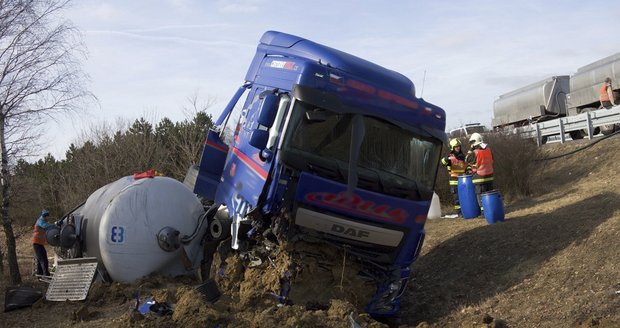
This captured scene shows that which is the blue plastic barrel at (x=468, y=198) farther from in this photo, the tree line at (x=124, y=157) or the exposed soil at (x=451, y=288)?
the tree line at (x=124, y=157)

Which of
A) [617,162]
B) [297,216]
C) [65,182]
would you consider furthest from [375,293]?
[65,182]

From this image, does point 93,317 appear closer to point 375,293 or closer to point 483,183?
point 375,293

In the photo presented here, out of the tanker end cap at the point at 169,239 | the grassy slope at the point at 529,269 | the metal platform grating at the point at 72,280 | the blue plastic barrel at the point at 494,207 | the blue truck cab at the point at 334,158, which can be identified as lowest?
the grassy slope at the point at 529,269

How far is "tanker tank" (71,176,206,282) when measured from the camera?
8.91m

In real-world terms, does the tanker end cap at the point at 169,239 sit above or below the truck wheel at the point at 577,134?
above

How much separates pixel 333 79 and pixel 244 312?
8.51 feet

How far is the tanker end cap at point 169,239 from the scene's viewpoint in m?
8.85

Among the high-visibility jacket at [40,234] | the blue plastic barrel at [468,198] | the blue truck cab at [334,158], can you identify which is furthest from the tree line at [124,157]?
the blue truck cab at [334,158]

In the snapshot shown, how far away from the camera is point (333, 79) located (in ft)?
23.3

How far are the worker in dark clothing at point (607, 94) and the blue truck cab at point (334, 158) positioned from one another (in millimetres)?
14564

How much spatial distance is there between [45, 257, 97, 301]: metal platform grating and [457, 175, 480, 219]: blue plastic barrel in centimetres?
678

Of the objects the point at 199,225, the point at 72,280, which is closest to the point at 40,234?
the point at 72,280

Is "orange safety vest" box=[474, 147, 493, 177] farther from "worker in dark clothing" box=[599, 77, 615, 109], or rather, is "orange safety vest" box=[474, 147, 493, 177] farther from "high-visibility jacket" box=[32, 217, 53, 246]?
"worker in dark clothing" box=[599, 77, 615, 109]

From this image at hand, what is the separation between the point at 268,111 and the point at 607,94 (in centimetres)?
1669
